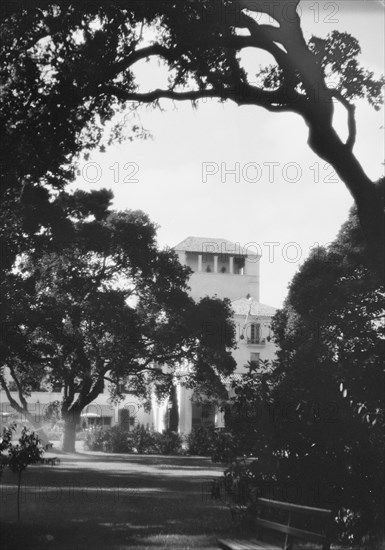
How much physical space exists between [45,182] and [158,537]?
21.3ft

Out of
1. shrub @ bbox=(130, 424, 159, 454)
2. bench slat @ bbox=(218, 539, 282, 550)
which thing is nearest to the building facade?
shrub @ bbox=(130, 424, 159, 454)

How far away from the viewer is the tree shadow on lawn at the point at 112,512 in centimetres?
1041

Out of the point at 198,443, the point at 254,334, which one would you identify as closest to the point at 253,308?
the point at 254,334

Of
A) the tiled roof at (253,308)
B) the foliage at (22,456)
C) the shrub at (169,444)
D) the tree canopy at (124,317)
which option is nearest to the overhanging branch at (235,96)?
the foliage at (22,456)

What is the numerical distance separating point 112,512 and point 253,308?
45.3 m

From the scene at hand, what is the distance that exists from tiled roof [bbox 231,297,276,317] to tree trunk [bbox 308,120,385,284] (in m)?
46.5

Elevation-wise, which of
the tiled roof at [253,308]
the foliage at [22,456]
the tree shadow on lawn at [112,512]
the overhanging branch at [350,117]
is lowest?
the tree shadow on lawn at [112,512]

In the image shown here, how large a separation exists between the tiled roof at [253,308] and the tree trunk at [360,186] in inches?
1832

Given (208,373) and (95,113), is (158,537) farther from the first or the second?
(208,373)

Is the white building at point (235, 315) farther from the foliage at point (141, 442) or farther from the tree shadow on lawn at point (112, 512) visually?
the tree shadow on lawn at point (112, 512)

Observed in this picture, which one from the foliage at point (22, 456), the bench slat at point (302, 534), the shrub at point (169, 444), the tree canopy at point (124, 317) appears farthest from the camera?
the shrub at point (169, 444)

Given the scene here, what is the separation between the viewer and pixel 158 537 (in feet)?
35.4

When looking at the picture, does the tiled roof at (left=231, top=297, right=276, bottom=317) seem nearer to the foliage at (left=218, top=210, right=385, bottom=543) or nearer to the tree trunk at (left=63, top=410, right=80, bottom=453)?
the tree trunk at (left=63, top=410, right=80, bottom=453)

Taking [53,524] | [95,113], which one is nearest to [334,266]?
[95,113]
